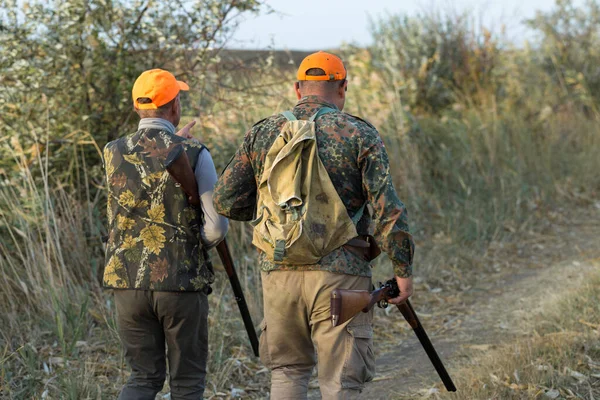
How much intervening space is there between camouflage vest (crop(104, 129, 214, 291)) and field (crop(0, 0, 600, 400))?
1061mm

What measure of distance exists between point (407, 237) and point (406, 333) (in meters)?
2.96

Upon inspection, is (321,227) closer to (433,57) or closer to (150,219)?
(150,219)

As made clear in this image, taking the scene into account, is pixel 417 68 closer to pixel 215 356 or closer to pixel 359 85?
pixel 359 85

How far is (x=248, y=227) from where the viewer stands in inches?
256

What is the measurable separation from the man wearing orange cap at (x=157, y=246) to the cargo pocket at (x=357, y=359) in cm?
Answer: 77

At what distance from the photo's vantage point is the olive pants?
3.27 meters

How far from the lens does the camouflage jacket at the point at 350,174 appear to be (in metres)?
2.86

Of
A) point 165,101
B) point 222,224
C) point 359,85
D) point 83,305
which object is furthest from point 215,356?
point 359,85

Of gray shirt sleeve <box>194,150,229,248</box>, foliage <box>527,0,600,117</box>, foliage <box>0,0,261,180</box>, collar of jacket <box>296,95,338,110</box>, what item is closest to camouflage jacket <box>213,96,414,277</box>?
collar of jacket <box>296,95,338,110</box>

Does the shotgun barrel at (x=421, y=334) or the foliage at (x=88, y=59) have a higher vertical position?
the foliage at (x=88, y=59)

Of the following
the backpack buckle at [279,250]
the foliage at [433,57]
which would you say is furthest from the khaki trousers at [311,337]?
the foliage at [433,57]

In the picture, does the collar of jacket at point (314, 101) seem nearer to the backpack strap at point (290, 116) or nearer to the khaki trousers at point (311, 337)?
the backpack strap at point (290, 116)

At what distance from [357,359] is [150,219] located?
1094 millimetres

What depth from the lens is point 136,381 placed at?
3348 millimetres
